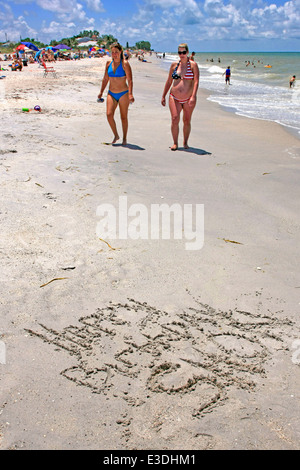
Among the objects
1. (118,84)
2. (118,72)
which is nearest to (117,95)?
(118,84)

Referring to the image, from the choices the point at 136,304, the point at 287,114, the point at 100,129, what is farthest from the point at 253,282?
the point at 287,114

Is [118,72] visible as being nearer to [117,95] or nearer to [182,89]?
[117,95]

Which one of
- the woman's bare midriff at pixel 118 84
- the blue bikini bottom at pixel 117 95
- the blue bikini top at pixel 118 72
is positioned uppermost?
the blue bikini top at pixel 118 72

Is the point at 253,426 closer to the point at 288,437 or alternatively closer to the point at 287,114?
the point at 288,437

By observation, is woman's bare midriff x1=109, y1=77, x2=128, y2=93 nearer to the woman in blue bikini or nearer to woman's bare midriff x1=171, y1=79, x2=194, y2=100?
the woman in blue bikini

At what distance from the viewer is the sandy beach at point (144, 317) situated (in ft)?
6.01

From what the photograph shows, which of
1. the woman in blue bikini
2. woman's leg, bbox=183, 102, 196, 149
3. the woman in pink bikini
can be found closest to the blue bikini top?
the woman in blue bikini

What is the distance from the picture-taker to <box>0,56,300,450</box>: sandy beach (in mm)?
1833

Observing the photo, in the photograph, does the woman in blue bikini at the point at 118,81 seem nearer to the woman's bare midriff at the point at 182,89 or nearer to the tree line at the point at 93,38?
the woman's bare midriff at the point at 182,89

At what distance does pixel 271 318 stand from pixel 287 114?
11.9m

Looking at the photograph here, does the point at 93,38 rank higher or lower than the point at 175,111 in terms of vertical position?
higher

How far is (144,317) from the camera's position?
2523 mm

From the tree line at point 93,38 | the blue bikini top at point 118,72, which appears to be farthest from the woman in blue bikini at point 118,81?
the tree line at point 93,38

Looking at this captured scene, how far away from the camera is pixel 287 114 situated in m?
12.8
